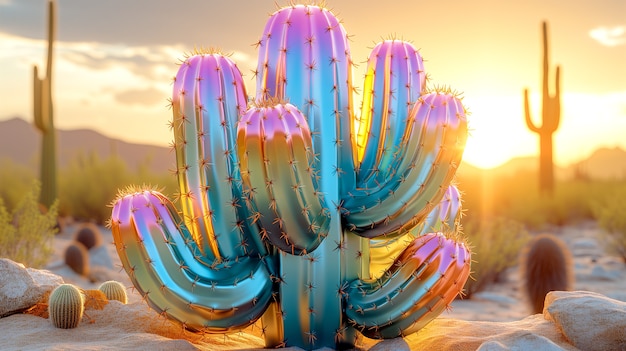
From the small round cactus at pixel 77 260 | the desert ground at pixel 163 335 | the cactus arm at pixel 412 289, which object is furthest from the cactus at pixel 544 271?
the small round cactus at pixel 77 260

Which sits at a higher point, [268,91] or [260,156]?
[268,91]

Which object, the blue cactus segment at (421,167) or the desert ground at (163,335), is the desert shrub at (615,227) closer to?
the desert ground at (163,335)

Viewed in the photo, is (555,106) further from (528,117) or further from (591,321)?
(591,321)

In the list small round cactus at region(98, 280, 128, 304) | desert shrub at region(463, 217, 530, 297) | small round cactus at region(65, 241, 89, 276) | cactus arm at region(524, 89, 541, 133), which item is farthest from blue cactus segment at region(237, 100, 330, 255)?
cactus arm at region(524, 89, 541, 133)

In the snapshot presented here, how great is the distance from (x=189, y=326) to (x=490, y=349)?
74.7 inches

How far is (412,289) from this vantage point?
498 cm

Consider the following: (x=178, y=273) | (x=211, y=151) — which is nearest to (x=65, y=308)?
(x=178, y=273)

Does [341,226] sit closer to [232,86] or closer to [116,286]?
[232,86]

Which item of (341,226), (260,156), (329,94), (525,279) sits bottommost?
(525,279)

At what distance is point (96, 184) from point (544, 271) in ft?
46.5

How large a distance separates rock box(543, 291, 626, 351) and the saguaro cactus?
1283 cm

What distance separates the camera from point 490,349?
4500 mm

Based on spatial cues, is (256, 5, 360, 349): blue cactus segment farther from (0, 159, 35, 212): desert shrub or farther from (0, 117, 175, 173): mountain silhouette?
(0, 117, 175, 173): mountain silhouette

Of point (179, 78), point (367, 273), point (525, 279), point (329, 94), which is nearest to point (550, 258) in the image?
point (525, 279)
